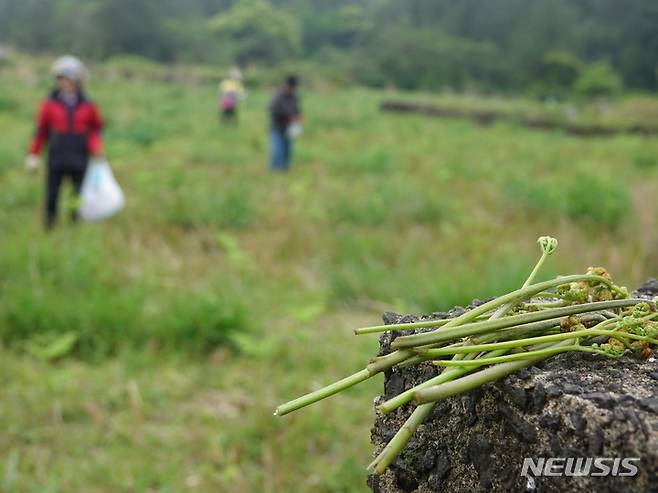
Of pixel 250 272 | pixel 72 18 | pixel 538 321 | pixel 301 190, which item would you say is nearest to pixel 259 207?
pixel 301 190

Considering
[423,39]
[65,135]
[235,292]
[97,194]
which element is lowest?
[235,292]

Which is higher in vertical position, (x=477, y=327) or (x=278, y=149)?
(x=477, y=327)

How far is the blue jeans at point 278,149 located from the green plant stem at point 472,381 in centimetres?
893

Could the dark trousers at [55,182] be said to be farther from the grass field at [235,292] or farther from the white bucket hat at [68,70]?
the white bucket hat at [68,70]

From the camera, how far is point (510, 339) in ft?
2.73

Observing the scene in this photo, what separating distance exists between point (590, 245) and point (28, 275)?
161 inches

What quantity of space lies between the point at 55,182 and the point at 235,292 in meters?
2.26

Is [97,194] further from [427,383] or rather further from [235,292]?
[427,383]

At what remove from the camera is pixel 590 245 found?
18.3ft

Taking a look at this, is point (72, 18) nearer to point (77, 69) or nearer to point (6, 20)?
point (6, 20)

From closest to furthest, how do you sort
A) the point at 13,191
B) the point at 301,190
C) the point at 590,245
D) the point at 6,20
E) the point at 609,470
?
the point at 609,470 → the point at 590,245 → the point at 13,191 → the point at 301,190 → the point at 6,20

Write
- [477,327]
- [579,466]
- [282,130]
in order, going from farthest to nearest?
1. [282,130]
2. [477,327]
3. [579,466]

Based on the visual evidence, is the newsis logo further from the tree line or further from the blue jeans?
the tree line

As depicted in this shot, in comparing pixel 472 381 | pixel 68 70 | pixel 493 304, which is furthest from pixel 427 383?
pixel 68 70
